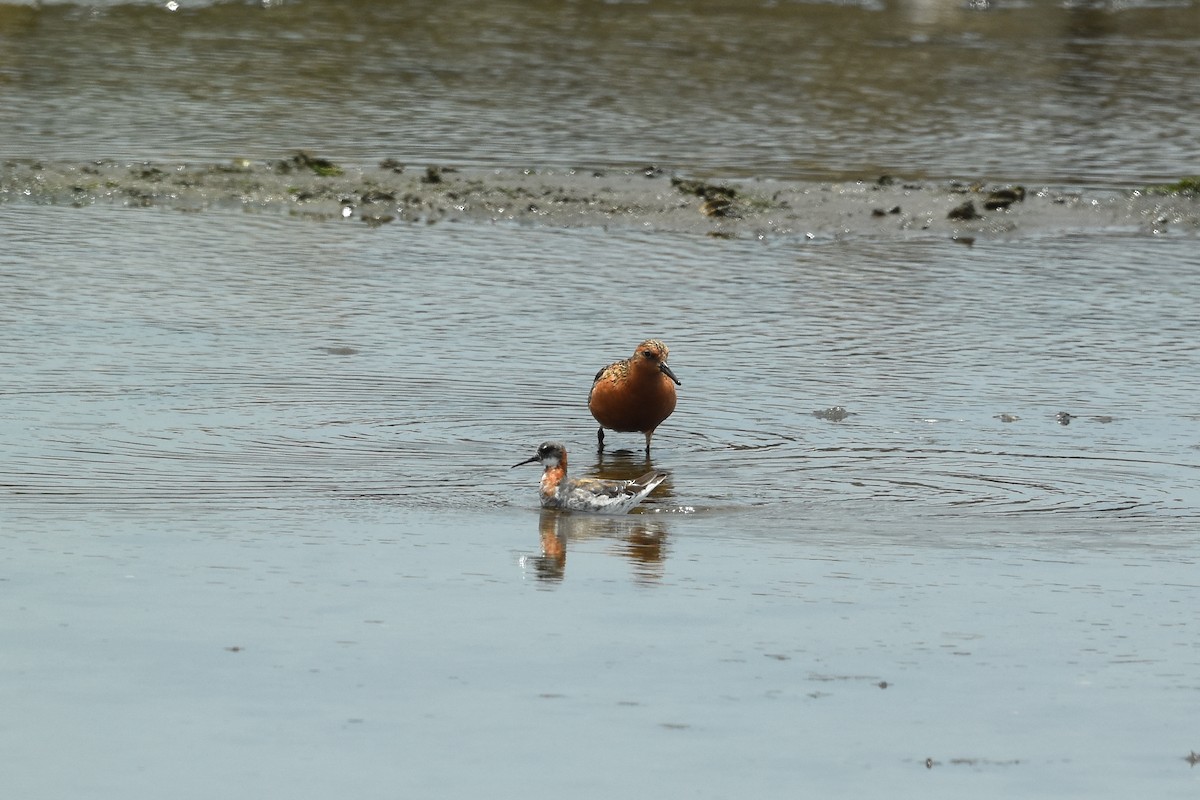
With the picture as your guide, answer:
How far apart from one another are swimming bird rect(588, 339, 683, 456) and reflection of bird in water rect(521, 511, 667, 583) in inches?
54.3

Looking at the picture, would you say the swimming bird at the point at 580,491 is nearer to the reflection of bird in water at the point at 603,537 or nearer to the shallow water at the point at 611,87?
the reflection of bird in water at the point at 603,537

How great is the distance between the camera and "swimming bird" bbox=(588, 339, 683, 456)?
12367 millimetres

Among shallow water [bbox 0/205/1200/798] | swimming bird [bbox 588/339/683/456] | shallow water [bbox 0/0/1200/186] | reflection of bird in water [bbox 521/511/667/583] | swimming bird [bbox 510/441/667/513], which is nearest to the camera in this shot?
shallow water [bbox 0/205/1200/798]

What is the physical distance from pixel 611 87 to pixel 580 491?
60.4ft

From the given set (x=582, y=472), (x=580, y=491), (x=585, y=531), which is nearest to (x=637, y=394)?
(x=582, y=472)

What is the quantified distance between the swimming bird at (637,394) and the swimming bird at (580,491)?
110 centimetres

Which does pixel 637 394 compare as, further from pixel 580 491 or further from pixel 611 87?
pixel 611 87

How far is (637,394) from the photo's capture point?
12.3m

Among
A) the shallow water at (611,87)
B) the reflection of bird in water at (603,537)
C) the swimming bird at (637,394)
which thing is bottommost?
the reflection of bird in water at (603,537)

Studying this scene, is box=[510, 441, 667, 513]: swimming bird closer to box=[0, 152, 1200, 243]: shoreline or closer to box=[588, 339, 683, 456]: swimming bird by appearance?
box=[588, 339, 683, 456]: swimming bird

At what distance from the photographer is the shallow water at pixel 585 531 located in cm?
754

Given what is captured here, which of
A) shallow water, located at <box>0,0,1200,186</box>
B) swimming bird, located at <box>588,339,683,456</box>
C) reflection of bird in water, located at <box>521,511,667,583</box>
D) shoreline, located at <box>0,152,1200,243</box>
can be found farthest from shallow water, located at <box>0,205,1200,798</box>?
shallow water, located at <box>0,0,1200,186</box>

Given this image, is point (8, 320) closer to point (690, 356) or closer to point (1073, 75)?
point (690, 356)

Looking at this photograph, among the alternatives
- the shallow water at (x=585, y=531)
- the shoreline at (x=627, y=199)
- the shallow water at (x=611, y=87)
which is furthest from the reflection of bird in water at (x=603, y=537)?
the shallow water at (x=611, y=87)
